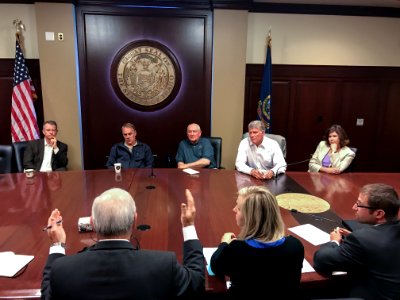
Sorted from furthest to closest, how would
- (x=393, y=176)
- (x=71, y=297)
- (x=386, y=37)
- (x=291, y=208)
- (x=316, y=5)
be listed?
(x=386, y=37)
(x=316, y=5)
(x=393, y=176)
(x=291, y=208)
(x=71, y=297)

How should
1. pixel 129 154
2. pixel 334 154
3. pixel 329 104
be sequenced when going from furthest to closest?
pixel 329 104
pixel 129 154
pixel 334 154

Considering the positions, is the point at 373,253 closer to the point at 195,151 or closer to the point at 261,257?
the point at 261,257

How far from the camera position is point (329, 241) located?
1755 mm

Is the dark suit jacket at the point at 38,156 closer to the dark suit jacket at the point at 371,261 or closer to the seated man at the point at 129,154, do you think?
the seated man at the point at 129,154

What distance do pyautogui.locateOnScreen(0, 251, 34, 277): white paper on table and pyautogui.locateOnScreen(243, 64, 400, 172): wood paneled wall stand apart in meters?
3.65

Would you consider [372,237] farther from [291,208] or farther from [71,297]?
[71,297]

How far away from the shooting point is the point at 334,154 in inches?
133

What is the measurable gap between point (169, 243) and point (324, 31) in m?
4.11

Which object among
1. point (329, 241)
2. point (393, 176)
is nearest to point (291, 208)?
point (329, 241)

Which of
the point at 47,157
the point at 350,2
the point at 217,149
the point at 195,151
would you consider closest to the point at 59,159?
the point at 47,157

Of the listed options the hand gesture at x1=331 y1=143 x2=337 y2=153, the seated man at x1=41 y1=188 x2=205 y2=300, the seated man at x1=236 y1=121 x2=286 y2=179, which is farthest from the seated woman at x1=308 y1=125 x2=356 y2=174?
the seated man at x1=41 y1=188 x2=205 y2=300

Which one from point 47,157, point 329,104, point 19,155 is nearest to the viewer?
point 19,155

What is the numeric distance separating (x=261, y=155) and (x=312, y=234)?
1548 millimetres

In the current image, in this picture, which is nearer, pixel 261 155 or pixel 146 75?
pixel 261 155
